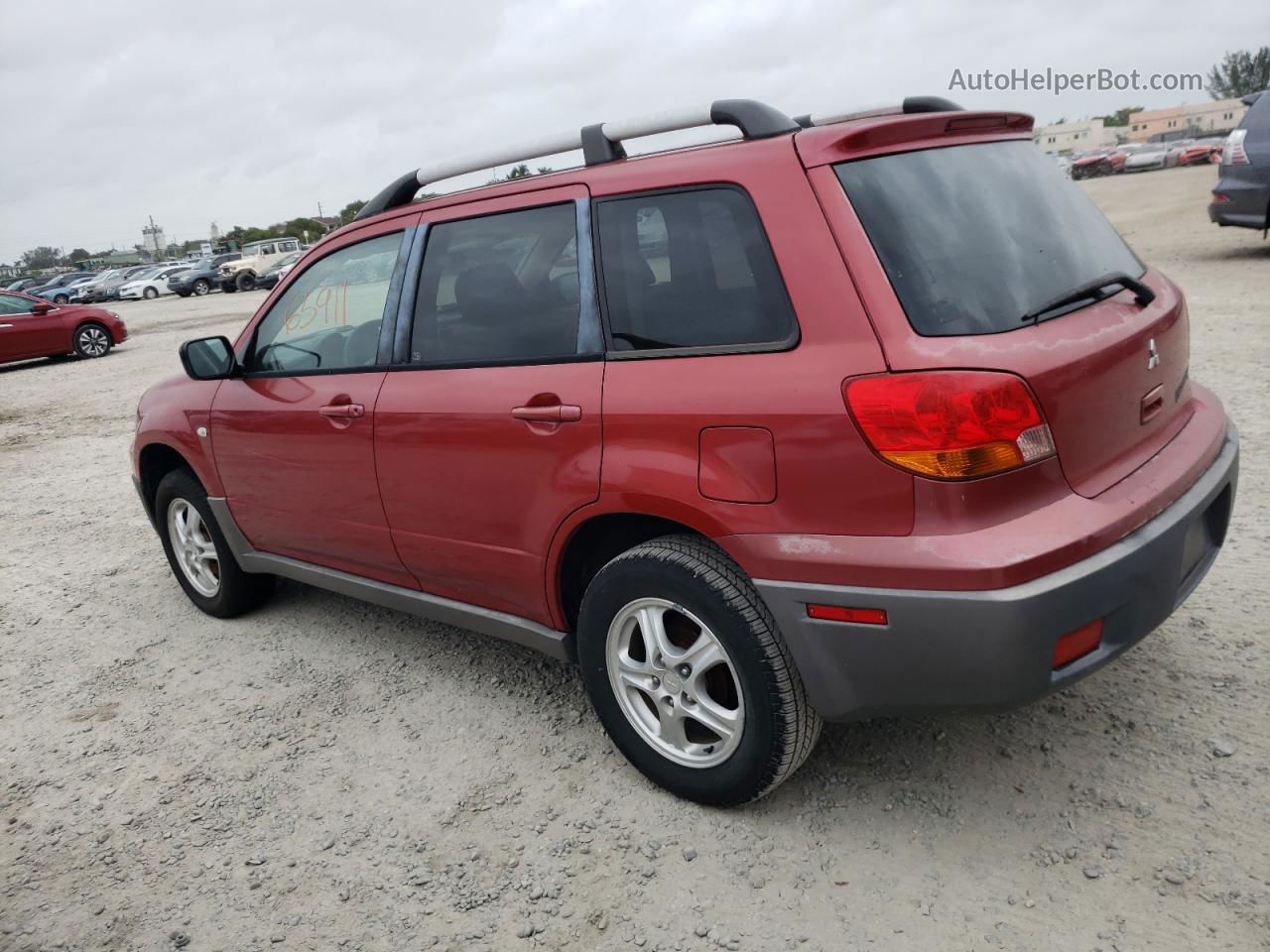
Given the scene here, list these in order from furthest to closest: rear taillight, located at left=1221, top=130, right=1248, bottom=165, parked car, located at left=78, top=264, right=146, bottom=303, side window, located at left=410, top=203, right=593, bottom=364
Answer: parked car, located at left=78, top=264, right=146, bottom=303
rear taillight, located at left=1221, top=130, right=1248, bottom=165
side window, located at left=410, top=203, right=593, bottom=364

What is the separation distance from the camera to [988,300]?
233cm

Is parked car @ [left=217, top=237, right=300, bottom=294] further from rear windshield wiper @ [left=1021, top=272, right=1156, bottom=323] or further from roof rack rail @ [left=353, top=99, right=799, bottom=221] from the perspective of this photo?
rear windshield wiper @ [left=1021, top=272, right=1156, bottom=323]

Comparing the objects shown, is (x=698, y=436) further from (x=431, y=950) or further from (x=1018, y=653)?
(x=431, y=950)

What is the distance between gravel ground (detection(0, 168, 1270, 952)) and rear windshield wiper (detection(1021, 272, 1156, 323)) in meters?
1.26

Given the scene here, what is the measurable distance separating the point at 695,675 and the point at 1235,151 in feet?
36.0

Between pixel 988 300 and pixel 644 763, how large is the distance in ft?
5.28

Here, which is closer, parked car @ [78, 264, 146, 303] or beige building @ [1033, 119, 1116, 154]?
parked car @ [78, 264, 146, 303]

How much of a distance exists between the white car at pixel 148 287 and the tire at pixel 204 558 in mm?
42233

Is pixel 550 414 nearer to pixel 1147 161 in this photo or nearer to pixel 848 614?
pixel 848 614

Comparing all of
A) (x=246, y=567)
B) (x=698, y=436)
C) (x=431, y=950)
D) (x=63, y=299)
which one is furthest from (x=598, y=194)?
(x=63, y=299)

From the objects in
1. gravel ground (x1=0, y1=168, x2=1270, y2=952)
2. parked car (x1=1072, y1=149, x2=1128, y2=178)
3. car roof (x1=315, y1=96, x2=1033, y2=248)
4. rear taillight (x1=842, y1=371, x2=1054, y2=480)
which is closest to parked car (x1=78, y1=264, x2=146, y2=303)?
gravel ground (x1=0, y1=168, x2=1270, y2=952)

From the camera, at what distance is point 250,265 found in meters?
38.4

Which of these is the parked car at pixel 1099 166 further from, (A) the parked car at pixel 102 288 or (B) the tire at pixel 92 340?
(A) the parked car at pixel 102 288

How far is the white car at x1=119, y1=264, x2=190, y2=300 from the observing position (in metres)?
42.6
